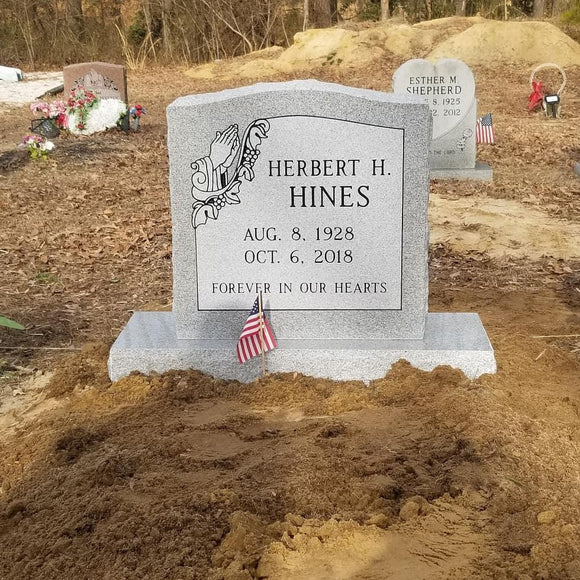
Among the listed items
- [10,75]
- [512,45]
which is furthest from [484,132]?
[10,75]

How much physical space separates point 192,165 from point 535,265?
11.8 feet

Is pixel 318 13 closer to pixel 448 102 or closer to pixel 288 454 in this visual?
pixel 448 102

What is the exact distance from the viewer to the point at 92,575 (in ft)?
8.18

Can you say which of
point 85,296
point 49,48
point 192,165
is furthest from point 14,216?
point 49,48

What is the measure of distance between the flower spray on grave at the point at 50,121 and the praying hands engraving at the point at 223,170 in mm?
10247

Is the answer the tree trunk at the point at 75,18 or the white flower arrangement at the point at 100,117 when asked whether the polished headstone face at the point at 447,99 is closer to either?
the white flower arrangement at the point at 100,117

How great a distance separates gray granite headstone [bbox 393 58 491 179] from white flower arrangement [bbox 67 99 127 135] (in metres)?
5.29

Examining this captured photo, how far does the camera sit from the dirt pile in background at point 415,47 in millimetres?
21266

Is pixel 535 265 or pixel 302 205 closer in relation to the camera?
pixel 302 205

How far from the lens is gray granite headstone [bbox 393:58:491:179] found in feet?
37.5

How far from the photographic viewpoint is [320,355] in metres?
4.21

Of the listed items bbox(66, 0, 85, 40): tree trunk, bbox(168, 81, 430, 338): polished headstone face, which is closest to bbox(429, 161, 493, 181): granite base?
bbox(168, 81, 430, 338): polished headstone face

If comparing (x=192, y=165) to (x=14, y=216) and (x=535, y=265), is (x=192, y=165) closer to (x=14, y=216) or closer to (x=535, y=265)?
(x=535, y=265)

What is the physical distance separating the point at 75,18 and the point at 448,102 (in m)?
19.4
